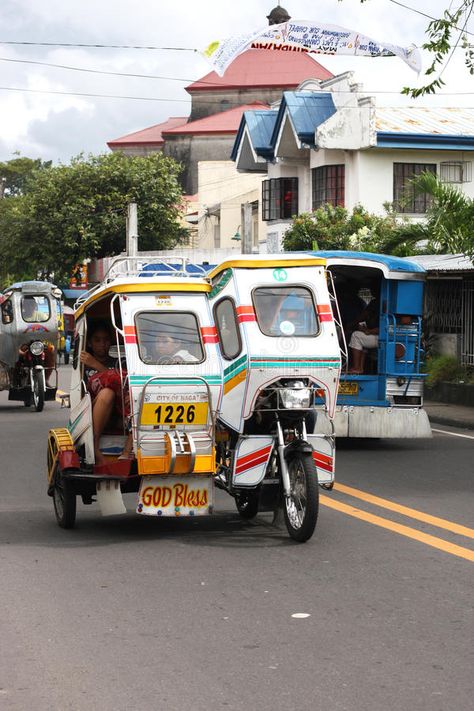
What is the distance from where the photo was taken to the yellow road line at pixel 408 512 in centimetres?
1025

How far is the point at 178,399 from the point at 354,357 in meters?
8.09

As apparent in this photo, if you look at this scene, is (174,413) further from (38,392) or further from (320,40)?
(320,40)

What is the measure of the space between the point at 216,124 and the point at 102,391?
8052 cm

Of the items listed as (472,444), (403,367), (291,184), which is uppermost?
(291,184)

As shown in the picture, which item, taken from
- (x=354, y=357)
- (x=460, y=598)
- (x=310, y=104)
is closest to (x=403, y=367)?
(x=354, y=357)

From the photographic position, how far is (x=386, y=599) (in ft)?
24.9

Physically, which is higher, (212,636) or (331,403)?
(331,403)

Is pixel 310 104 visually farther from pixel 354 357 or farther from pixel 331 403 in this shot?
pixel 331 403

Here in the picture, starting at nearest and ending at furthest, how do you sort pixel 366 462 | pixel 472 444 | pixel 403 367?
pixel 366 462
pixel 403 367
pixel 472 444

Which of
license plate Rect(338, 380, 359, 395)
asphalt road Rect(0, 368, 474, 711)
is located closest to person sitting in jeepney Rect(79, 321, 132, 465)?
asphalt road Rect(0, 368, 474, 711)

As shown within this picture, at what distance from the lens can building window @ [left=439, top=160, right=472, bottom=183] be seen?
42719 mm

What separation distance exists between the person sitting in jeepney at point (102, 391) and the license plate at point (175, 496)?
0.55 metres

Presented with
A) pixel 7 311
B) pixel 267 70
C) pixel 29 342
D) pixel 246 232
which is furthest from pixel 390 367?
pixel 267 70

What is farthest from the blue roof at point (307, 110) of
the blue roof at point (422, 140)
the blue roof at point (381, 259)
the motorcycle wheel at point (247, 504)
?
the motorcycle wheel at point (247, 504)
